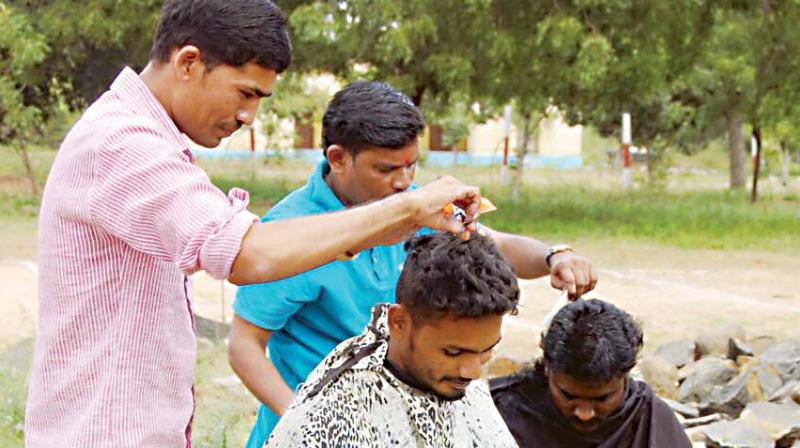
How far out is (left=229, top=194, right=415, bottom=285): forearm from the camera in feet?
6.30

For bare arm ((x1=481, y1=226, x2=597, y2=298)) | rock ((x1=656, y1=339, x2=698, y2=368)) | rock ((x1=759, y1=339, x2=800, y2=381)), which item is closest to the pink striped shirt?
bare arm ((x1=481, y1=226, x2=597, y2=298))

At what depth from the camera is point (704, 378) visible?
20.7ft

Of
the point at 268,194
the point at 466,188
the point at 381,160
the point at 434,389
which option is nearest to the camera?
the point at 466,188

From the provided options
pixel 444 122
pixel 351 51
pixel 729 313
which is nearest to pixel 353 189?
pixel 729 313

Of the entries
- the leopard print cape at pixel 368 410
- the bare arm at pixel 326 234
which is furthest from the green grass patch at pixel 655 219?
the bare arm at pixel 326 234

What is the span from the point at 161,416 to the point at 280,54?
0.68 m

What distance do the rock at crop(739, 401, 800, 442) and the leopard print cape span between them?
317 centimetres

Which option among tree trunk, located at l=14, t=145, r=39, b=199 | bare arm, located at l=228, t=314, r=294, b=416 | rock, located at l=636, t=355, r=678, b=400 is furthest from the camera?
tree trunk, located at l=14, t=145, r=39, b=199

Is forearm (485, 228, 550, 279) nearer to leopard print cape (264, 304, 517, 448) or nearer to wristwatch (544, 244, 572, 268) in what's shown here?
wristwatch (544, 244, 572, 268)

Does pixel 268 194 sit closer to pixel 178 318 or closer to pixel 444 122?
pixel 444 122

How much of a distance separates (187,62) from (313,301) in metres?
0.82

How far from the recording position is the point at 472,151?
36000 millimetres

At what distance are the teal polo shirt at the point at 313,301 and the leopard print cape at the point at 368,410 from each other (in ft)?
1.01

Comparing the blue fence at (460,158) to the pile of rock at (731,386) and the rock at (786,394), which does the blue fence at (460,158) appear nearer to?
the pile of rock at (731,386)
